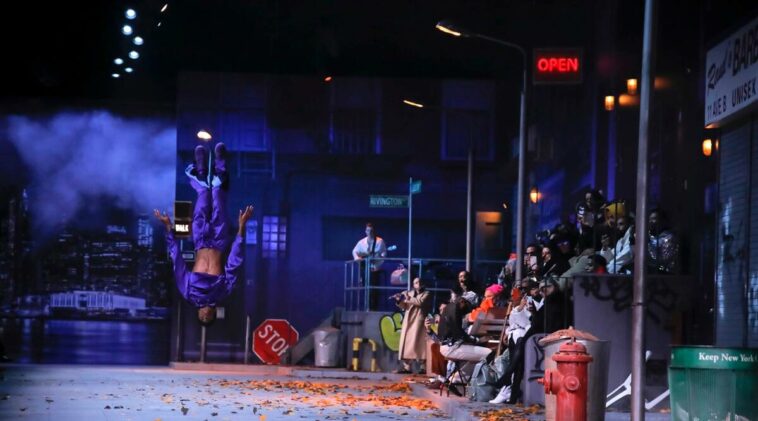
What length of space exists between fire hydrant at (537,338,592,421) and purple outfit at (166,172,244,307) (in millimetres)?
26442

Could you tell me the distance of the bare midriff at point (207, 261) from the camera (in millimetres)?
38781

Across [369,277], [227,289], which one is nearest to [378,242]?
[369,277]

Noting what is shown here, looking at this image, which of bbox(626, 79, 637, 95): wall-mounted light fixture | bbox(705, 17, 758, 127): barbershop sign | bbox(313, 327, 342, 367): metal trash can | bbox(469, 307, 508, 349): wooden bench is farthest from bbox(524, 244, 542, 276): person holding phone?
bbox(313, 327, 342, 367): metal trash can

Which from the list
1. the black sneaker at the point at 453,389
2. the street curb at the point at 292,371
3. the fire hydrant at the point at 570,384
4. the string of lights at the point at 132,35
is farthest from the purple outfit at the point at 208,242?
the fire hydrant at the point at 570,384

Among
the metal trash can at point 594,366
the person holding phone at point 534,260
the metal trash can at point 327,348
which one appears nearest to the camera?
the metal trash can at point 594,366

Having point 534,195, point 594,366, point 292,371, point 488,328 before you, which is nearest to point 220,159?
point 292,371

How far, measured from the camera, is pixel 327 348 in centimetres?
3416

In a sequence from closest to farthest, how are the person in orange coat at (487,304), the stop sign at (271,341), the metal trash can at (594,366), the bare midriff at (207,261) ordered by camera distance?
the metal trash can at (594,366), the person in orange coat at (487,304), the stop sign at (271,341), the bare midriff at (207,261)

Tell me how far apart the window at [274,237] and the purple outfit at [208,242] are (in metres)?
2.12

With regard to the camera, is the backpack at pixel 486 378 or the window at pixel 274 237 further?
the window at pixel 274 237

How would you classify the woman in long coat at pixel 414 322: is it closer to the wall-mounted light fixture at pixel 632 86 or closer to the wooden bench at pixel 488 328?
the wall-mounted light fixture at pixel 632 86

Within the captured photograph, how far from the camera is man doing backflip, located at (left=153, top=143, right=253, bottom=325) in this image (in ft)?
127

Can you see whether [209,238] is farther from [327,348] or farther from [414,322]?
[414,322]

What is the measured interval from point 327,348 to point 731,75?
19411 millimetres
